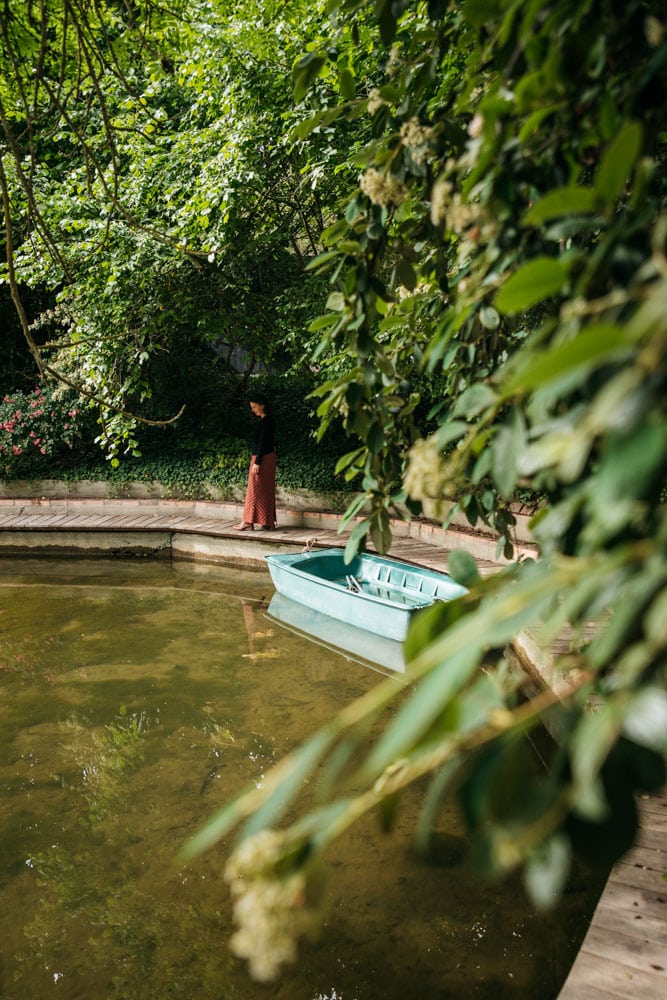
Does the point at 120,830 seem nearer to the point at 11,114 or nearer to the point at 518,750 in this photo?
the point at 518,750

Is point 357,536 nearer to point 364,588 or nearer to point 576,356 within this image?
point 576,356

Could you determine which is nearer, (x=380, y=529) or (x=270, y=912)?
(x=270, y=912)

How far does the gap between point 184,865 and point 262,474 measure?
574 cm

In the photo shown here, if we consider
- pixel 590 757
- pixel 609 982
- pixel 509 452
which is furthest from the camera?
pixel 609 982

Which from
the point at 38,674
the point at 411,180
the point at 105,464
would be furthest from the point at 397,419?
the point at 105,464

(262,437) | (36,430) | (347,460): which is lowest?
(36,430)

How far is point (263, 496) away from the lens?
875 centimetres

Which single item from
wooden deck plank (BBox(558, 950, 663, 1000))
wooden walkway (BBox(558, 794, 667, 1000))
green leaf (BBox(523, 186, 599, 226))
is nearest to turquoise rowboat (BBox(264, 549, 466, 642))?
wooden walkway (BBox(558, 794, 667, 1000))

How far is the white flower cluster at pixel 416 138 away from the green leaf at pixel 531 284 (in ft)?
2.52

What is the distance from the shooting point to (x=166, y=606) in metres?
7.23

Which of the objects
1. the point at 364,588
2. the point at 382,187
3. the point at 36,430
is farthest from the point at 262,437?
the point at 382,187

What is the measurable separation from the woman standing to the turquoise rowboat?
6.22ft

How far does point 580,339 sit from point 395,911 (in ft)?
10.2

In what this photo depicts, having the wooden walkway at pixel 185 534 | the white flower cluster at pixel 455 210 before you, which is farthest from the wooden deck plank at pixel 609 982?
the white flower cluster at pixel 455 210
